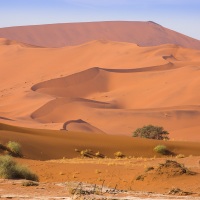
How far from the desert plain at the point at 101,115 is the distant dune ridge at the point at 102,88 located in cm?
9

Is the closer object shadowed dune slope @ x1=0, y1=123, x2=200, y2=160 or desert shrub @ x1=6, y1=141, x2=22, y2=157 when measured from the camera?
desert shrub @ x1=6, y1=141, x2=22, y2=157

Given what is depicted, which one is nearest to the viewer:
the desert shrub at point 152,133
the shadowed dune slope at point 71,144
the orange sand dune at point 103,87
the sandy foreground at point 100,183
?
the sandy foreground at point 100,183

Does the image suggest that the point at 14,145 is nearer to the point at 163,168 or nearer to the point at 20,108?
the point at 163,168

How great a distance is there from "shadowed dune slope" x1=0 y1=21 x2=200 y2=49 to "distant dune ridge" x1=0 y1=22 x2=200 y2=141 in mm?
46144

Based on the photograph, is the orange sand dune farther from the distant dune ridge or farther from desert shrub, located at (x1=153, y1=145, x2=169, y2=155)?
desert shrub, located at (x1=153, y1=145, x2=169, y2=155)

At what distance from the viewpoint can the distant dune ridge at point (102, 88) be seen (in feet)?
168

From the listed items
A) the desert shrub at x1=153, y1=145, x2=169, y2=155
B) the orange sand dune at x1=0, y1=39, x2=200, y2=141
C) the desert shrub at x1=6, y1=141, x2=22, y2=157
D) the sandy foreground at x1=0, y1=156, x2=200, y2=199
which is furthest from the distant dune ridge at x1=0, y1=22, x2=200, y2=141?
the sandy foreground at x1=0, y1=156, x2=200, y2=199

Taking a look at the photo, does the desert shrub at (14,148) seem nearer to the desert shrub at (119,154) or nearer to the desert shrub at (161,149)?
the desert shrub at (119,154)

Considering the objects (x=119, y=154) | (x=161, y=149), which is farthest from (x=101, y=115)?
(x=119, y=154)

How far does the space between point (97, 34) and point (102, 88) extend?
84.2 m

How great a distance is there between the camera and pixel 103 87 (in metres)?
70.6

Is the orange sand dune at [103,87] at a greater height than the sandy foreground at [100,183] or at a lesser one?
greater

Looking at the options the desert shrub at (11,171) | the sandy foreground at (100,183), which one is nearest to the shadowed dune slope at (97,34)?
the sandy foreground at (100,183)

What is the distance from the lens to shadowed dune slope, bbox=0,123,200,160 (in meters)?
28.0
